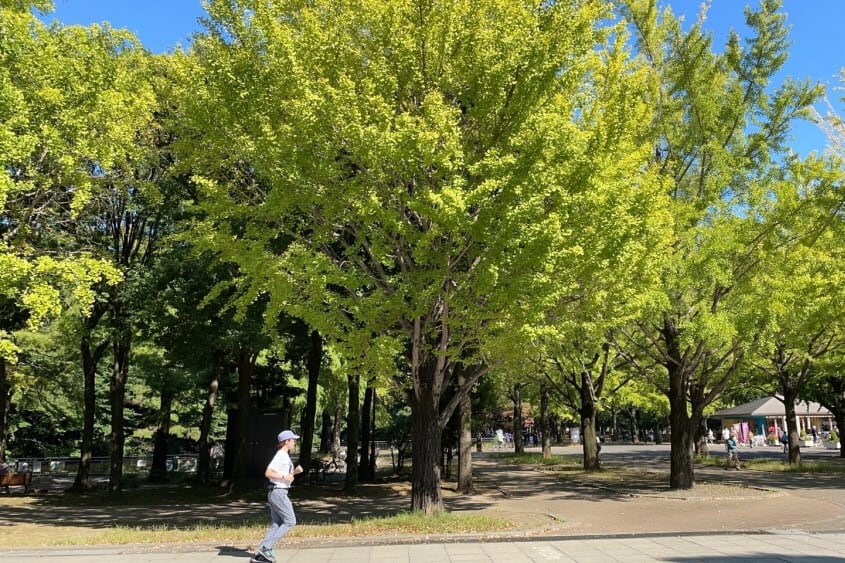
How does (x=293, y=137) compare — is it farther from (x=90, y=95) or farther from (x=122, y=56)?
(x=122, y=56)

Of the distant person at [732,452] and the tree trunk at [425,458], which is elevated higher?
the tree trunk at [425,458]

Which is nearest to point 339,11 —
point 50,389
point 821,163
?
point 821,163

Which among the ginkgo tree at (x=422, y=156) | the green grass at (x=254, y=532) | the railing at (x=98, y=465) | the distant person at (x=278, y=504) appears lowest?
the railing at (x=98, y=465)

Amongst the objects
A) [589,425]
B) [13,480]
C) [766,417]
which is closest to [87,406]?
[13,480]

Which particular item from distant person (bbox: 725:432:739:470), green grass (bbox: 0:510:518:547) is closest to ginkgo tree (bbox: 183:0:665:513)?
green grass (bbox: 0:510:518:547)

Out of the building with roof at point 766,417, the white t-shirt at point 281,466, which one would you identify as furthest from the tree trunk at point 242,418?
the building with roof at point 766,417

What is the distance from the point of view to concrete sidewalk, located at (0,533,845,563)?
25.6 ft

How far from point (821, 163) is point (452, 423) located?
1415 cm

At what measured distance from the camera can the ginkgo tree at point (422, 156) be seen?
9.52 metres

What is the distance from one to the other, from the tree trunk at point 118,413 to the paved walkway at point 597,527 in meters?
2.96

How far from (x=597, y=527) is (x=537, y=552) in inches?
118

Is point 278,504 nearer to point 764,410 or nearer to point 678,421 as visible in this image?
point 678,421

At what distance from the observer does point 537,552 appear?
8.30 m

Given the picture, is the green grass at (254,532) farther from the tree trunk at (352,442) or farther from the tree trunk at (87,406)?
the tree trunk at (87,406)
